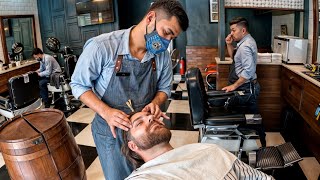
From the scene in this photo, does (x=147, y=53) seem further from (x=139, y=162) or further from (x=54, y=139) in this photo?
(x=54, y=139)

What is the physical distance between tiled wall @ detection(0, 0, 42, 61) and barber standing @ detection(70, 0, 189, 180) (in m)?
4.79

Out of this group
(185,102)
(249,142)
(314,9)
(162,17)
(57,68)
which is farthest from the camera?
(57,68)

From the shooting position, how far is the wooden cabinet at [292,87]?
8.23 feet

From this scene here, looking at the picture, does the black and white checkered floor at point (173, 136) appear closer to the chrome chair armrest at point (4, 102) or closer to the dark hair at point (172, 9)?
the chrome chair armrest at point (4, 102)

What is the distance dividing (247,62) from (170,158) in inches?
A: 75.0

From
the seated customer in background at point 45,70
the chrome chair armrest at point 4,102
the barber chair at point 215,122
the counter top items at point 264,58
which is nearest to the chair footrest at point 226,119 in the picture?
the barber chair at point 215,122

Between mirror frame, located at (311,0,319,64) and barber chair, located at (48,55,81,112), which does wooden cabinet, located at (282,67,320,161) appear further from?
barber chair, located at (48,55,81,112)

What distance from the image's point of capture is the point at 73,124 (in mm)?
3689

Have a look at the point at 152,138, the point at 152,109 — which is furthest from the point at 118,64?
the point at 152,138

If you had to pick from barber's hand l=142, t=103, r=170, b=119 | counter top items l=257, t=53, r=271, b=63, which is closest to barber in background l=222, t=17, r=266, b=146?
counter top items l=257, t=53, r=271, b=63

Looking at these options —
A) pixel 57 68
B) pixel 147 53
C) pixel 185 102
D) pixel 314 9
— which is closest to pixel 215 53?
pixel 185 102

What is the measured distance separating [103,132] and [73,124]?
245 centimetres

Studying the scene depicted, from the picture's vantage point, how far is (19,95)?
10.6 ft

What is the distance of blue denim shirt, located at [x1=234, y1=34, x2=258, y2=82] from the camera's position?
2.70m
